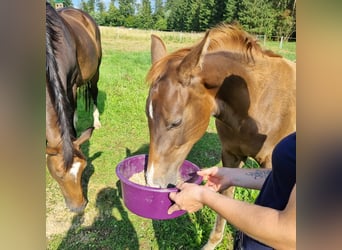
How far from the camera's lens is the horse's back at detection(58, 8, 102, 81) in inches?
198

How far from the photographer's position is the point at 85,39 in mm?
5281

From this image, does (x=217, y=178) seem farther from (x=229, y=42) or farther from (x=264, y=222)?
(x=229, y=42)

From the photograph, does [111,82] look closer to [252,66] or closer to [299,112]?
[252,66]

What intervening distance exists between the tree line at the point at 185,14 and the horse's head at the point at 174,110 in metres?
16.7

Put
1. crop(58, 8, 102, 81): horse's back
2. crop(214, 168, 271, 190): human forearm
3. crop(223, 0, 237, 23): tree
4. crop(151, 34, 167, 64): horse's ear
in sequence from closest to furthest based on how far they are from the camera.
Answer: crop(214, 168, 271, 190): human forearm < crop(151, 34, 167, 64): horse's ear < crop(58, 8, 102, 81): horse's back < crop(223, 0, 237, 23): tree

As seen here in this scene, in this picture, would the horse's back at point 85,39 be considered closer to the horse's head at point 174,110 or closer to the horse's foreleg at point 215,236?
the horse's head at point 174,110

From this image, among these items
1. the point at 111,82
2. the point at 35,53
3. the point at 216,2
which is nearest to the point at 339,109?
the point at 35,53

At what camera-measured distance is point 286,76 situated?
7.43 ft

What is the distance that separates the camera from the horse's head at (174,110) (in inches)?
76.2

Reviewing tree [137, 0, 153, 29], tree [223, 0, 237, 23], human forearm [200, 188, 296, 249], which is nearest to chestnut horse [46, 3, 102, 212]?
human forearm [200, 188, 296, 249]

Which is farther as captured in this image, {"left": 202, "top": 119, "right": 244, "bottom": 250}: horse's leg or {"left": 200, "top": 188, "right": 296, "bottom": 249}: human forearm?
{"left": 202, "top": 119, "right": 244, "bottom": 250}: horse's leg

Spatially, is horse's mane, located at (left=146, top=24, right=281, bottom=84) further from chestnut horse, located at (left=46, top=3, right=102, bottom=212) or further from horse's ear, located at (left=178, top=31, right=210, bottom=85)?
chestnut horse, located at (left=46, top=3, right=102, bottom=212)

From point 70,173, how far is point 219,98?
1.37 m

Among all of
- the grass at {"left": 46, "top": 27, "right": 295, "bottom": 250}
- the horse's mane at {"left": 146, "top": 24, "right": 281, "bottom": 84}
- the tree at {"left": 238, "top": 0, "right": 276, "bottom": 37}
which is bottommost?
the grass at {"left": 46, "top": 27, "right": 295, "bottom": 250}
